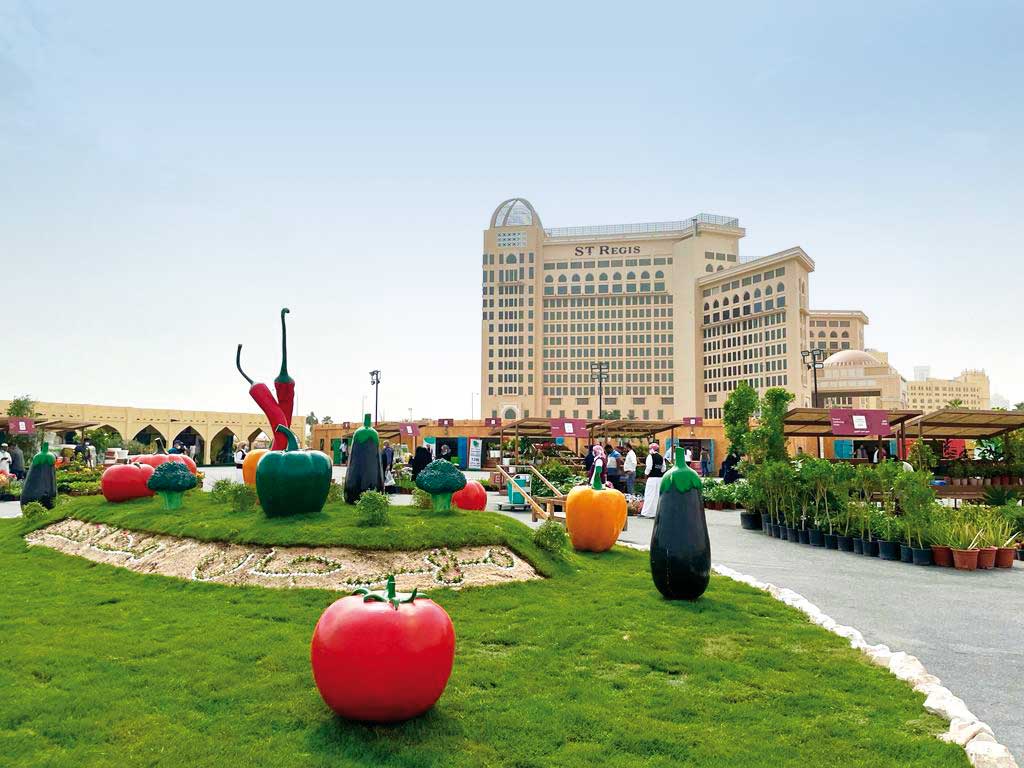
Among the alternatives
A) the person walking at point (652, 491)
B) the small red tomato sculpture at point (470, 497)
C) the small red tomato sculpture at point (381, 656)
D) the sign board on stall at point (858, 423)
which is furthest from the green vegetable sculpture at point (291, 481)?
the sign board on stall at point (858, 423)

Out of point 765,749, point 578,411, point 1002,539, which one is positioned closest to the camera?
point 765,749

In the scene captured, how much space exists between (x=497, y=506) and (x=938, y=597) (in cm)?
1312

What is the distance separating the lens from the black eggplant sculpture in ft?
25.2

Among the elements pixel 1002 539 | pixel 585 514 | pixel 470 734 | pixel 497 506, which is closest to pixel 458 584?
pixel 585 514

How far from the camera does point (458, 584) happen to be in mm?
8570

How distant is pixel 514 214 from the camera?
11556 cm

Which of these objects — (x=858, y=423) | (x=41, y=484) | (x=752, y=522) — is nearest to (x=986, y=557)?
(x=752, y=522)

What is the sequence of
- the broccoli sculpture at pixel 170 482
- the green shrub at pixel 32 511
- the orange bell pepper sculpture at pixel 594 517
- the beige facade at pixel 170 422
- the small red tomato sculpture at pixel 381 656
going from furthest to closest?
the beige facade at pixel 170 422 → the green shrub at pixel 32 511 → the broccoli sculpture at pixel 170 482 → the orange bell pepper sculpture at pixel 594 517 → the small red tomato sculpture at pixel 381 656

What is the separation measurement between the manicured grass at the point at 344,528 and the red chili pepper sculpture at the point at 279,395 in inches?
78.2

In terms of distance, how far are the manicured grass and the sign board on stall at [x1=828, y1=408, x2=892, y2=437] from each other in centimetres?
1330

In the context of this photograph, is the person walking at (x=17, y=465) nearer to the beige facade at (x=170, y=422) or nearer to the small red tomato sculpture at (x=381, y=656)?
the beige facade at (x=170, y=422)

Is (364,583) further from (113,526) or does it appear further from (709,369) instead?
(709,369)

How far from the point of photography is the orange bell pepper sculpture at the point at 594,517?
36.5 feet

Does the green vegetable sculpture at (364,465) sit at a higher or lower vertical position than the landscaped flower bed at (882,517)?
higher
